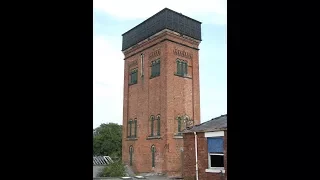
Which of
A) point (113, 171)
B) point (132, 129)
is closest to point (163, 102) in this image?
point (132, 129)

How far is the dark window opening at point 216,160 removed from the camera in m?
9.23

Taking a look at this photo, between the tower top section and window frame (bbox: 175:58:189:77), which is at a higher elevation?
the tower top section

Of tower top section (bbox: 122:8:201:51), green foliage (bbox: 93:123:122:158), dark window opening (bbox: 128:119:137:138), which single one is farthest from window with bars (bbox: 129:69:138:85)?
green foliage (bbox: 93:123:122:158)

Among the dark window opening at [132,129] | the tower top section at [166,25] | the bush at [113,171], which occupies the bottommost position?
the bush at [113,171]

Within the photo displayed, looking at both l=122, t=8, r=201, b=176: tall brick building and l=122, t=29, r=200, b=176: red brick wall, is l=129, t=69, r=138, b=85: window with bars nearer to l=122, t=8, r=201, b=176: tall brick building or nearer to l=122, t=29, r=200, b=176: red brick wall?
l=122, t=8, r=201, b=176: tall brick building

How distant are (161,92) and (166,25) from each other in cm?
366

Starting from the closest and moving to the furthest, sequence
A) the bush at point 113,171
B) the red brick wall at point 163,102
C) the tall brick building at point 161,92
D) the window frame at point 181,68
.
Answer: the bush at point 113,171
the red brick wall at point 163,102
the tall brick building at point 161,92
the window frame at point 181,68

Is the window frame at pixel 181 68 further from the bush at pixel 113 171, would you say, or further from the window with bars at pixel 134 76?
the bush at pixel 113 171

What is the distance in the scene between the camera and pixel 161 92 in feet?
58.1

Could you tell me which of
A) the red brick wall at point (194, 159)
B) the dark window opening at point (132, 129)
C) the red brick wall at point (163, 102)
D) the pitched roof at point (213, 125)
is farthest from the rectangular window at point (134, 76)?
the pitched roof at point (213, 125)

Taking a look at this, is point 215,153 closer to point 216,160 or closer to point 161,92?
point 216,160

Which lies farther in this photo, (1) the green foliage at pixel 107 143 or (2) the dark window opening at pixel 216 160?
(1) the green foliage at pixel 107 143

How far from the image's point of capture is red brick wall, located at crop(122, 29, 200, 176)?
1683 cm
